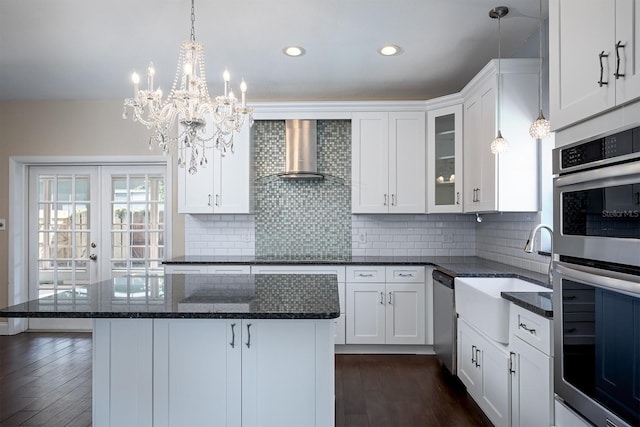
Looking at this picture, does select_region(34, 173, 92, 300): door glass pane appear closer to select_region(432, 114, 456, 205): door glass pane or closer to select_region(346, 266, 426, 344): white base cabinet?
select_region(346, 266, 426, 344): white base cabinet

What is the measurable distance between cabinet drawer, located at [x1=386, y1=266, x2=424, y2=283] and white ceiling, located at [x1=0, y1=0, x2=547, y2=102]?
1.90 m

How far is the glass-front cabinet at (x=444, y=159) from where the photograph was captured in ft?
12.5

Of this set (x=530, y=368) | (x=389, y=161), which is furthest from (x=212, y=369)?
(x=389, y=161)

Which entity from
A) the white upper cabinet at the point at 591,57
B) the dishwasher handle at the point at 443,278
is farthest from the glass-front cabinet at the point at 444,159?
the white upper cabinet at the point at 591,57

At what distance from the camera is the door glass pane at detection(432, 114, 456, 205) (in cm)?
389

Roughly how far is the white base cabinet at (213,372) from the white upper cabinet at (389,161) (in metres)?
2.41

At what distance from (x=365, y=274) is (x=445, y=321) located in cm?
86

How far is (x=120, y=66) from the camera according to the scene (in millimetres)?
3678

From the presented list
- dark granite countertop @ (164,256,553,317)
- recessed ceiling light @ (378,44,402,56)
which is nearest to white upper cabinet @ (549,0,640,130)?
dark granite countertop @ (164,256,553,317)

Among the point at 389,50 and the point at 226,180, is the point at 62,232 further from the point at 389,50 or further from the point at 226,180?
the point at 389,50

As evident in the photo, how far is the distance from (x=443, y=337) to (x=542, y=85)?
2.19m

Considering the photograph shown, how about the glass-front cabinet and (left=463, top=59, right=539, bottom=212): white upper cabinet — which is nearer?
(left=463, top=59, right=539, bottom=212): white upper cabinet

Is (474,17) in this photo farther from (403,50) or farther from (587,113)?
(587,113)

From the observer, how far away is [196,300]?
1.98 m
